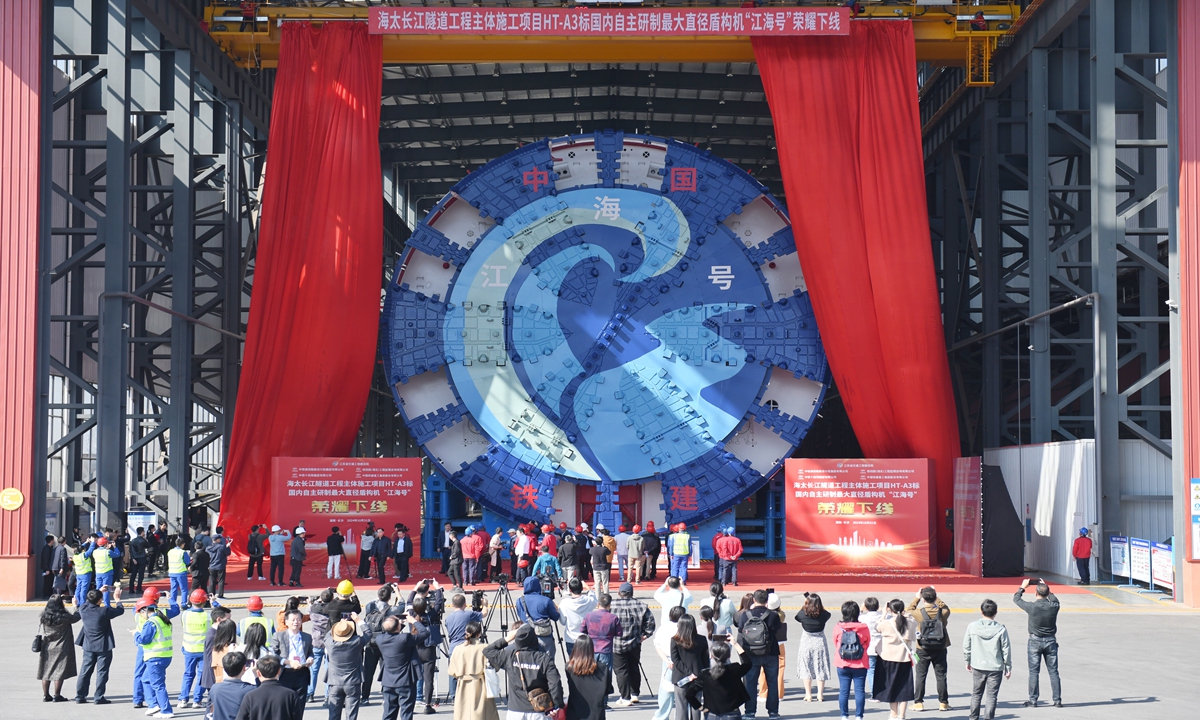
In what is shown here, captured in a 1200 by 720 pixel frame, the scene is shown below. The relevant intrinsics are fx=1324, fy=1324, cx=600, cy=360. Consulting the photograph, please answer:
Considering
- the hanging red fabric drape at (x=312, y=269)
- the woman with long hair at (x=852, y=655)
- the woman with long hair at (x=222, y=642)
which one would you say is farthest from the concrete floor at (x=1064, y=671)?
the hanging red fabric drape at (x=312, y=269)

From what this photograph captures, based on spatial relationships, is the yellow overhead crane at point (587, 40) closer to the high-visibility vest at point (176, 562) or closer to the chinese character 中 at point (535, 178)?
the chinese character 中 at point (535, 178)

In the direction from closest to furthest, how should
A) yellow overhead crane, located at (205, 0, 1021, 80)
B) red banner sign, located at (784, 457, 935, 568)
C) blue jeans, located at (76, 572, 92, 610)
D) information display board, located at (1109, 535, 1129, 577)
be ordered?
1. blue jeans, located at (76, 572, 92, 610)
2. information display board, located at (1109, 535, 1129, 577)
3. red banner sign, located at (784, 457, 935, 568)
4. yellow overhead crane, located at (205, 0, 1021, 80)

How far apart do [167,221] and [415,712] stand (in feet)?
91.6

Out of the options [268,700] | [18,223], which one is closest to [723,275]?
[18,223]

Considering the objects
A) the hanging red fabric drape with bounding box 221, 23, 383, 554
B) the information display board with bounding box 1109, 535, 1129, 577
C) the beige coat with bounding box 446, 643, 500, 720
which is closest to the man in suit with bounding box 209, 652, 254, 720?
the beige coat with bounding box 446, 643, 500, 720

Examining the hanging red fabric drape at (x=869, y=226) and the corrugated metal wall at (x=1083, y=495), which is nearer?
the corrugated metal wall at (x=1083, y=495)

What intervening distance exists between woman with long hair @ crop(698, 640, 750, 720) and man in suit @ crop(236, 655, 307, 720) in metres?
4.03

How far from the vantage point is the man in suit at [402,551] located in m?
32.5

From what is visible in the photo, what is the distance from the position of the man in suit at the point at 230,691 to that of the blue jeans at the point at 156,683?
15.6 ft

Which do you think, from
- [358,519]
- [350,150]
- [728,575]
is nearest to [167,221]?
[350,150]

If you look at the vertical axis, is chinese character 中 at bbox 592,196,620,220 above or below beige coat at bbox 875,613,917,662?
above

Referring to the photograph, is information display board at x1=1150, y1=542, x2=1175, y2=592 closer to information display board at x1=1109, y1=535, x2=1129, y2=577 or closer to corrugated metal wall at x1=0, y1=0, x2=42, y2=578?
information display board at x1=1109, y1=535, x2=1129, y2=577

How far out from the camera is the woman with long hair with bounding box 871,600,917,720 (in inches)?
607

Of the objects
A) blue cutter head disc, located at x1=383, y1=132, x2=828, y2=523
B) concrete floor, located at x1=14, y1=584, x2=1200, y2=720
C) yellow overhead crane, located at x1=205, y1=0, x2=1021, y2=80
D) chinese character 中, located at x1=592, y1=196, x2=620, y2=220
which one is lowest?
concrete floor, located at x1=14, y1=584, x2=1200, y2=720
